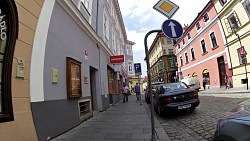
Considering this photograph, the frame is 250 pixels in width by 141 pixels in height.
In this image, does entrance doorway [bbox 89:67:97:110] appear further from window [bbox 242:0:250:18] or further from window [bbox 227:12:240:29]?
window [bbox 227:12:240:29]

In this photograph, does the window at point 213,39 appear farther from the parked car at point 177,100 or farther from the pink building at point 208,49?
the parked car at point 177,100

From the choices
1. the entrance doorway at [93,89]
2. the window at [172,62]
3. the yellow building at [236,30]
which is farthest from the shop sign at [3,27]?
the window at [172,62]

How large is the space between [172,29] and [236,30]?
60.2ft

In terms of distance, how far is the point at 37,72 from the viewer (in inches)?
216

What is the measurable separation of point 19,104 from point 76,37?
183 inches

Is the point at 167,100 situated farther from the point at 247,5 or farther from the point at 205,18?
the point at 205,18

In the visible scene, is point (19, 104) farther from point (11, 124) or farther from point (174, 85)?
point (174, 85)

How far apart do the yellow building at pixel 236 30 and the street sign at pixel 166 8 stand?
51.4 feet

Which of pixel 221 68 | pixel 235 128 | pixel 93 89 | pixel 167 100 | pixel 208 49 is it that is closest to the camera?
Answer: pixel 235 128

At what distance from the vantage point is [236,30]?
20.8 m

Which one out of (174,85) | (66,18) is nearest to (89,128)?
(66,18)

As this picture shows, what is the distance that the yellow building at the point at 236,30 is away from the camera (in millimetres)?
19188

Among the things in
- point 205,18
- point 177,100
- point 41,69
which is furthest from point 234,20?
point 41,69

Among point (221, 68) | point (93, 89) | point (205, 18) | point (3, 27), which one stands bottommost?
point (93, 89)
